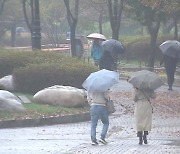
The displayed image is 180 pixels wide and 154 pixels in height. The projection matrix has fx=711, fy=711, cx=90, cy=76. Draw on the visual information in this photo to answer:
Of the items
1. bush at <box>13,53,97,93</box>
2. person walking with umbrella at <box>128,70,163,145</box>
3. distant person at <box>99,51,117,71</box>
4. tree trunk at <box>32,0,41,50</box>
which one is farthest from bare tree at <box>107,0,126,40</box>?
person walking with umbrella at <box>128,70,163,145</box>

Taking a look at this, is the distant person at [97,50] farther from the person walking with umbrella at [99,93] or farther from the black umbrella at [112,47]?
the person walking with umbrella at [99,93]

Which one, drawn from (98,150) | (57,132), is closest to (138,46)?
(57,132)

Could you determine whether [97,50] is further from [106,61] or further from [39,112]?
[39,112]

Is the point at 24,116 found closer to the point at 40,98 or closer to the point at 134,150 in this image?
the point at 40,98

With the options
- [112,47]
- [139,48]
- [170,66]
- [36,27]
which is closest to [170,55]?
[170,66]

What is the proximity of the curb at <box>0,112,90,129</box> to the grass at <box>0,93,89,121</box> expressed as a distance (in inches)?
8.3

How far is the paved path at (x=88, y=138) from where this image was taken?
43.6ft

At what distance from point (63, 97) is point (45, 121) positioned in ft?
7.17

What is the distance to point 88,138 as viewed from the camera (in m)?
15.6

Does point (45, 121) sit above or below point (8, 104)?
below

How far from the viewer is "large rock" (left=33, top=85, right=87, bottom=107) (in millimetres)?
20359

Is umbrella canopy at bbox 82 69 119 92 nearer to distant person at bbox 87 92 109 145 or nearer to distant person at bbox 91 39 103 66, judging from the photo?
distant person at bbox 87 92 109 145

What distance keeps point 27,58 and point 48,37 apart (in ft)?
165

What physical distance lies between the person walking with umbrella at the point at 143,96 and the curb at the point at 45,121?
13.3 feet
